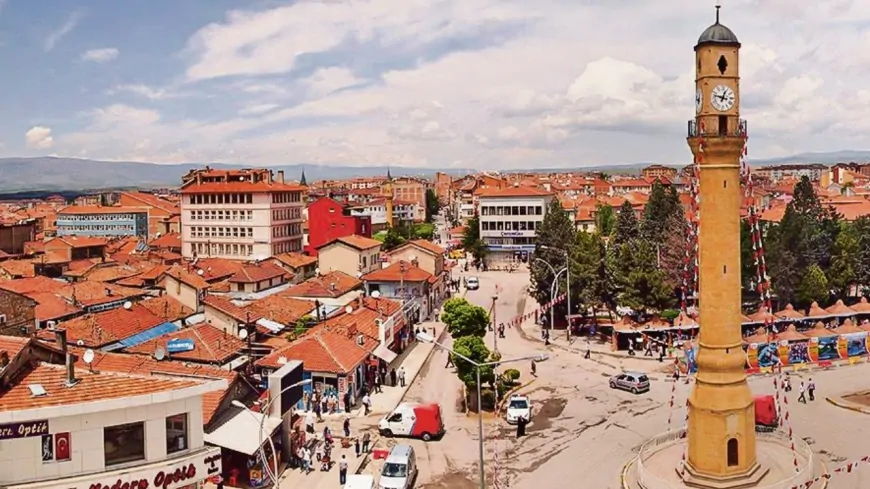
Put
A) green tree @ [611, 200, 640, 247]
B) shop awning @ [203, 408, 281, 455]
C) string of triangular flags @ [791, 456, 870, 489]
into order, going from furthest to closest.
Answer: green tree @ [611, 200, 640, 247] → string of triangular flags @ [791, 456, 870, 489] → shop awning @ [203, 408, 281, 455]

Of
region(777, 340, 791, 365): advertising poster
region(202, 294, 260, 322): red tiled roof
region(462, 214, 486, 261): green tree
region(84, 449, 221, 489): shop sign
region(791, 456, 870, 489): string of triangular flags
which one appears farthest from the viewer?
region(462, 214, 486, 261): green tree

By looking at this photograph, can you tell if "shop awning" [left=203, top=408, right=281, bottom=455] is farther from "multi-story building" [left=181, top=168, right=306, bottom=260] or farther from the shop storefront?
"multi-story building" [left=181, top=168, right=306, bottom=260]

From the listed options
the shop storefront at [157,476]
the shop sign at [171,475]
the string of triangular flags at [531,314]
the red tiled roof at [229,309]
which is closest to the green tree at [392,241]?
the string of triangular flags at [531,314]

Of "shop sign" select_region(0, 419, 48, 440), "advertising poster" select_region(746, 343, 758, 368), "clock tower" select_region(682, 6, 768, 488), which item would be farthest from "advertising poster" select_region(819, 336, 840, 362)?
"shop sign" select_region(0, 419, 48, 440)

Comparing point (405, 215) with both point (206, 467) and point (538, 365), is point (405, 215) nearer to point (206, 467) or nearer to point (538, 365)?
point (538, 365)

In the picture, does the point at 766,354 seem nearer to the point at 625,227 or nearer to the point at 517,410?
the point at 517,410

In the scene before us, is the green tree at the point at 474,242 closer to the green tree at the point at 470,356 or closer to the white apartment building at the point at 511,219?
the white apartment building at the point at 511,219
